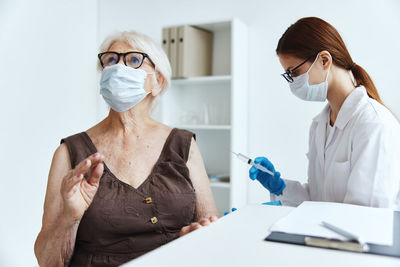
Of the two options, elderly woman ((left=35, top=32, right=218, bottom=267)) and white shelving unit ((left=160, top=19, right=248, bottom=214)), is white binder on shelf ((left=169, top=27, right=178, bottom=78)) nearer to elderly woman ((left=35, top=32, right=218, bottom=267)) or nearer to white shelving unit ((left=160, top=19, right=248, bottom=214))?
white shelving unit ((left=160, top=19, right=248, bottom=214))

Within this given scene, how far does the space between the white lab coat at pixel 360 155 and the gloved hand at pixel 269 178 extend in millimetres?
150

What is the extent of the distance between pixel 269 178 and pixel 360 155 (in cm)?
56

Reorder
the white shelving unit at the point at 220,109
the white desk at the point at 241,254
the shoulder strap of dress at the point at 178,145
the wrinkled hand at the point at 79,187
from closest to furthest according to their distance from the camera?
the white desk at the point at 241,254, the wrinkled hand at the point at 79,187, the shoulder strap of dress at the point at 178,145, the white shelving unit at the point at 220,109

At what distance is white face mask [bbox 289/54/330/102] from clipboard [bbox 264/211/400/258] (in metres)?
0.76

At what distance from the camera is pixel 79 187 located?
1.03 meters

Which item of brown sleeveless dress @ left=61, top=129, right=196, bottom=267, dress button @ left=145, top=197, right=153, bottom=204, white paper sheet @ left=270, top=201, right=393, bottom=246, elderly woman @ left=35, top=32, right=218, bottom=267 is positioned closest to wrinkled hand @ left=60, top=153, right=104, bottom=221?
elderly woman @ left=35, top=32, right=218, bottom=267

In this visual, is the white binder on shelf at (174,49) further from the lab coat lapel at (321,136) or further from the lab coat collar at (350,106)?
the lab coat collar at (350,106)

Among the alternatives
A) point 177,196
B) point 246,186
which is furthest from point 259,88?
point 177,196

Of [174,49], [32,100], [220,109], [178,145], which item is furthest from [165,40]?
[178,145]

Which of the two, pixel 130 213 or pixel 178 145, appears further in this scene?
pixel 178 145

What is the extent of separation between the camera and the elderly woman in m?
1.18

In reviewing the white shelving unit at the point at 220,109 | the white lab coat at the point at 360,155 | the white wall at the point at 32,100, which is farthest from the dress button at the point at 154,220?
the white wall at the point at 32,100

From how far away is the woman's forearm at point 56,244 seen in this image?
1.15 m

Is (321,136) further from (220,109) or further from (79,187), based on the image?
(220,109)
